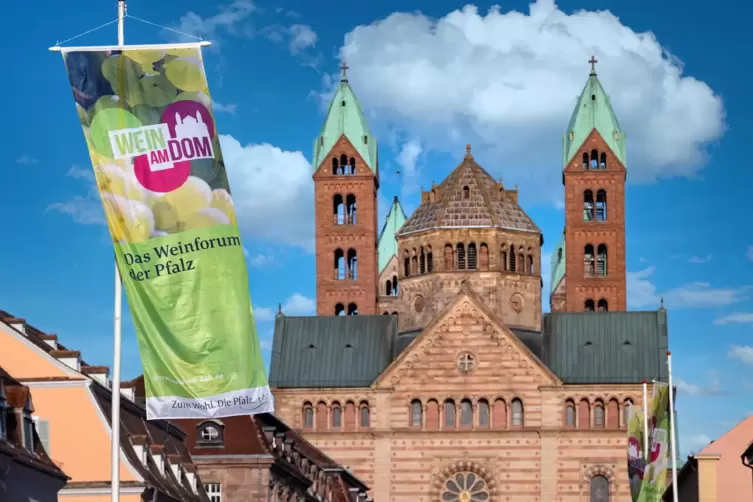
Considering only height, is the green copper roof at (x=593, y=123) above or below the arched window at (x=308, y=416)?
above

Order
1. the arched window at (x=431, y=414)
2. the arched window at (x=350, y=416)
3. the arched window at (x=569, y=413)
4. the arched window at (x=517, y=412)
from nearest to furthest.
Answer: the arched window at (x=569, y=413)
the arched window at (x=517, y=412)
the arched window at (x=431, y=414)
the arched window at (x=350, y=416)

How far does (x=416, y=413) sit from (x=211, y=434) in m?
34.8

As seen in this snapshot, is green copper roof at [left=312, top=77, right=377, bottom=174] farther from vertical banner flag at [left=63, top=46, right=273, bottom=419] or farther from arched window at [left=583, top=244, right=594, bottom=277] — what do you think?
vertical banner flag at [left=63, top=46, right=273, bottom=419]

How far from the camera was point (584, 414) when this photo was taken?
317 feet

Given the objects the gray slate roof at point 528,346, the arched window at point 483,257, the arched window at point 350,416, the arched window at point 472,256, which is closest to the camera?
the gray slate roof at point 528,346

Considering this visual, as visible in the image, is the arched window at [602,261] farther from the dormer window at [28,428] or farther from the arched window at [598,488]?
the dormer window at [28,428]

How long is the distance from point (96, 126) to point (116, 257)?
1831 millimetres

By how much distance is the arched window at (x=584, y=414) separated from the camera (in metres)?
96.3

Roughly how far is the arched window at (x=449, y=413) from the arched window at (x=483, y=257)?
8.98m

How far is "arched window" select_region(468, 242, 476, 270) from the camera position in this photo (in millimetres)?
102375

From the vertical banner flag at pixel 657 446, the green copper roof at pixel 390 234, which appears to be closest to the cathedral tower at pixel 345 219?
the green copper roof at pixel 390 234

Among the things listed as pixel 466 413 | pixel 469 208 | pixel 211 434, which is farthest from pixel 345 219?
pixel 211 434

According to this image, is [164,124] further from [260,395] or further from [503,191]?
[503,191]

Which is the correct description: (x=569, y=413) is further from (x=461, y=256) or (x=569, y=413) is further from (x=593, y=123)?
(x=593, y=123)
